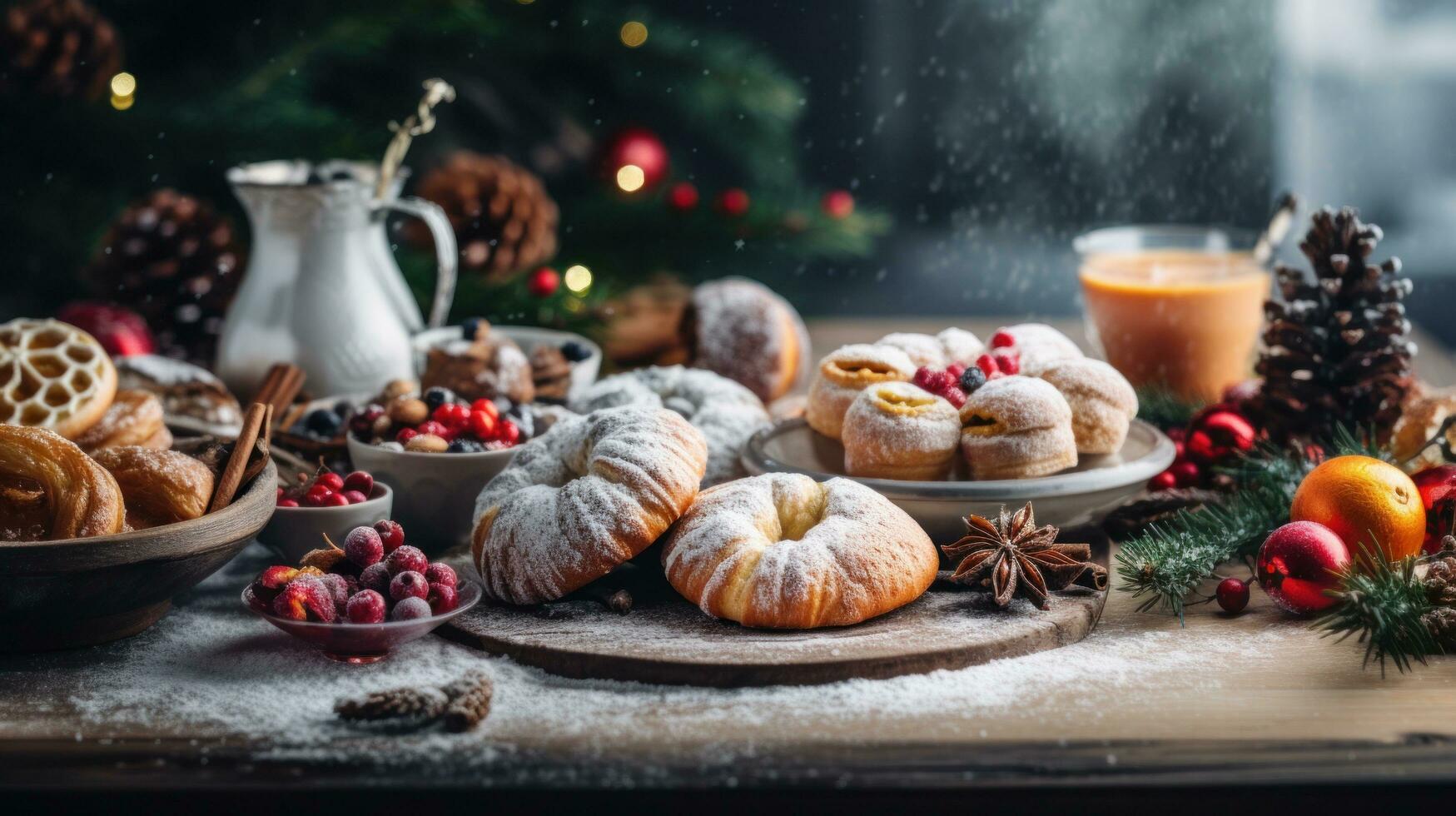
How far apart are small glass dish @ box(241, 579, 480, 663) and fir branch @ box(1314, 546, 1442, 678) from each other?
2.62 ft

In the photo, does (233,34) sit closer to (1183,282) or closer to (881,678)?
(1183,282)

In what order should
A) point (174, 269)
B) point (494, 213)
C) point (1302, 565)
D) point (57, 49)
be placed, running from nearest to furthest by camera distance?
point (1302, 565) < point (57, 49) < point (174, 269) < point (494, 213)

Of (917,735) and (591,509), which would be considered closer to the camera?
(917,735)

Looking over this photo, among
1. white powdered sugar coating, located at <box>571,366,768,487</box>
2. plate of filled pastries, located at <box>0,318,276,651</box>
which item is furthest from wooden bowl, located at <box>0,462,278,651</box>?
white powdered sugar coating, located at <box>571,366,768,487</box>

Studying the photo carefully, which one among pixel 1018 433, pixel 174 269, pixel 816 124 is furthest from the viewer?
pixel 816 124

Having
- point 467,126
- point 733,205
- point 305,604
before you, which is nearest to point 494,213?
point 733,205

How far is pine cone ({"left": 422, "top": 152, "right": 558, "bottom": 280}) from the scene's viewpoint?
8.66 ft

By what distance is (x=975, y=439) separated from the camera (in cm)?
145

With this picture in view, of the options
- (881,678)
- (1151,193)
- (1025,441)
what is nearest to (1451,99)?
(1151,193)

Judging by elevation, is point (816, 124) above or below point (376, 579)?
above

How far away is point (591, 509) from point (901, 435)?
346 millimetres

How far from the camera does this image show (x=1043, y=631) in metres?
1.27

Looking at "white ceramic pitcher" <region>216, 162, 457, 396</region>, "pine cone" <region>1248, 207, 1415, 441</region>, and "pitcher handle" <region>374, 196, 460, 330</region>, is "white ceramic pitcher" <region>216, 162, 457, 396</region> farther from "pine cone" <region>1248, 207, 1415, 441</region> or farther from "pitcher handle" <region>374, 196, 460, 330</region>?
"pine cone" <region>1248, 207, 1415, 441</region>

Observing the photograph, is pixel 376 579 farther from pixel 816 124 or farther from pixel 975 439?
pixel 816 124
